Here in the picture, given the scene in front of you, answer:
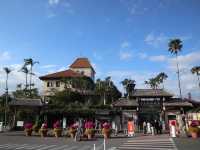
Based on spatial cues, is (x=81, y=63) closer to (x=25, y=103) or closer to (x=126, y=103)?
(x=25, y=103)

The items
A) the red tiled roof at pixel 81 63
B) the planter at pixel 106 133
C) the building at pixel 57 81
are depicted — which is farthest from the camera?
the red tiled roof at pixel 81 63

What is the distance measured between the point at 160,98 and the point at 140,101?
11.5ft

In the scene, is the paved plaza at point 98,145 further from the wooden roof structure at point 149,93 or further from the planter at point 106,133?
the wooden roof structure at point 149,93

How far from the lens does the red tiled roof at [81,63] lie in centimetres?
9762

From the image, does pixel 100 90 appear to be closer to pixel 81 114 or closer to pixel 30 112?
pixel 81 114

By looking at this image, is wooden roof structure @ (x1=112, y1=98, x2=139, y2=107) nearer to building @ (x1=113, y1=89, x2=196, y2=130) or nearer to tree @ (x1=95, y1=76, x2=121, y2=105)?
building @ (x1=113, y1=89, x2=196, y2=130)

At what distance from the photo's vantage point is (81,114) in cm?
5338

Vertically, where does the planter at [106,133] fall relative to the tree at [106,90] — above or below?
below

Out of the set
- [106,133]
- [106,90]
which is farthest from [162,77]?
[106,133]

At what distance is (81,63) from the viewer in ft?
324

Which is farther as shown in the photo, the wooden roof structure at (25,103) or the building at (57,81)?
the building at (57,81)

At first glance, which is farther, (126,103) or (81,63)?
(81,63)

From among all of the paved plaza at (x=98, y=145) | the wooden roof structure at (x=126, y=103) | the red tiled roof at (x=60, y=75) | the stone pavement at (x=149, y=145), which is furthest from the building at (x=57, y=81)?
the stone pavement at (x=149, y=145)

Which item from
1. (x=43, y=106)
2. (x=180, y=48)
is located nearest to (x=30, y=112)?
(x=43, y=106)
